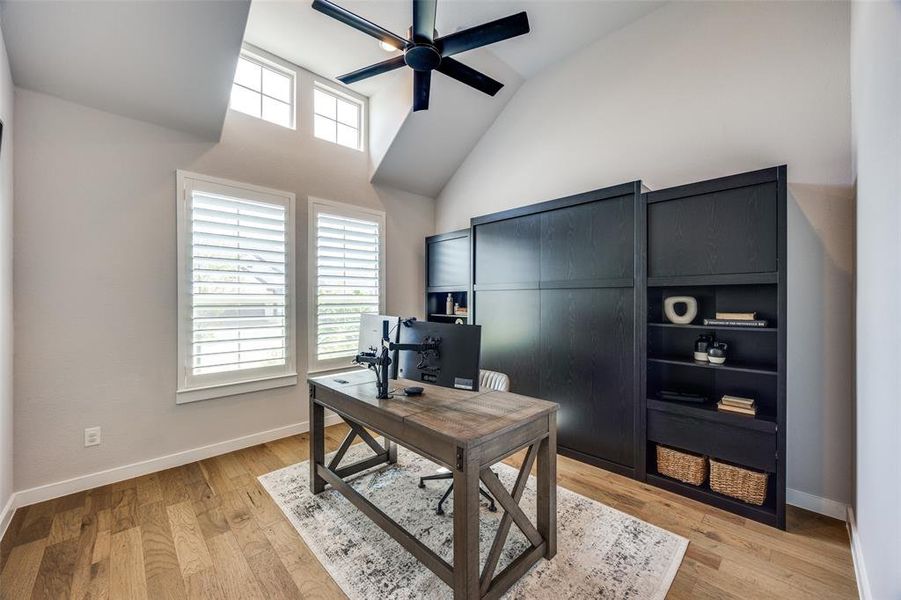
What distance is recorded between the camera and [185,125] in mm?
2906

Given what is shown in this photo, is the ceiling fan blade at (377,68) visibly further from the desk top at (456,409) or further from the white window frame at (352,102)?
the desk top at (456,409)

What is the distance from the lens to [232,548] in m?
1.96

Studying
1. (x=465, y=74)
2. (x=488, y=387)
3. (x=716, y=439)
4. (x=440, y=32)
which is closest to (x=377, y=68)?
(x=465, y=74)

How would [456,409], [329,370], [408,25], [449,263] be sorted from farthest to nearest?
[449,263]
[329,370]
[408,25]
[456,409]

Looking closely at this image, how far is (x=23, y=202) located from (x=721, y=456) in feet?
15.9

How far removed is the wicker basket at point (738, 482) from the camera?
7.21 ft

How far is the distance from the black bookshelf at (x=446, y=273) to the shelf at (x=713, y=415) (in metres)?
1.92

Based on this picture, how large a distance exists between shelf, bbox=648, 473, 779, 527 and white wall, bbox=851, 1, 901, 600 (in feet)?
1.22

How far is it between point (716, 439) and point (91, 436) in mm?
4317

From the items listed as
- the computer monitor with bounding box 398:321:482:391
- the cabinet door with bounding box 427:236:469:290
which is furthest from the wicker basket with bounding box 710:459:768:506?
the cabinet door with bounding box 427:236:469:290

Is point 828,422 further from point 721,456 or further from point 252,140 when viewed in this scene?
point 252,140

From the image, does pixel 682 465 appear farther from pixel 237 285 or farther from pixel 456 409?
pixel 237 285

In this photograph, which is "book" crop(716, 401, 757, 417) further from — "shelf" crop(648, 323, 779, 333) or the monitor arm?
the monitor arm

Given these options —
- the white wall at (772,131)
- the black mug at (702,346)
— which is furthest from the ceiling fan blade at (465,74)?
the black mug at (702,346)
